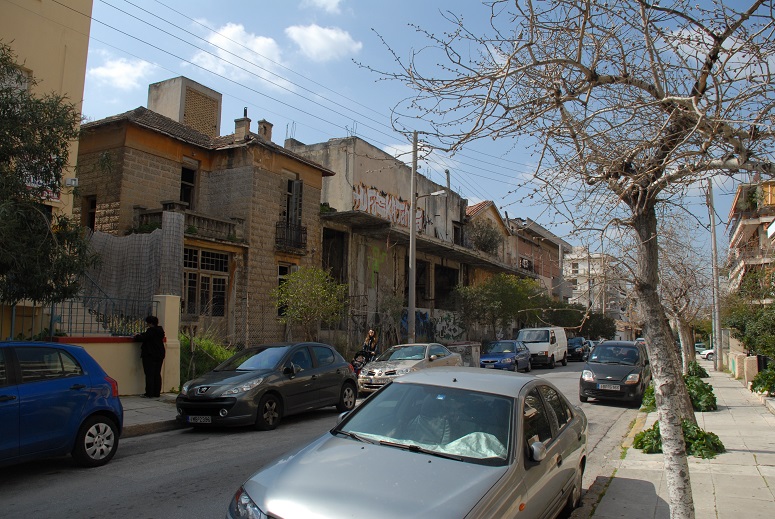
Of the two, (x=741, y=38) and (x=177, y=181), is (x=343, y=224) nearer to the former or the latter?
(x=177, y=181)

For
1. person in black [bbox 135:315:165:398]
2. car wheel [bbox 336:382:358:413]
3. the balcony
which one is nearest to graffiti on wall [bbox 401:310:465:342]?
the balcony

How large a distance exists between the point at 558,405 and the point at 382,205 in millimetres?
24955

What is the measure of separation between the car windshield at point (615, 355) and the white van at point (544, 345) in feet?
40.8

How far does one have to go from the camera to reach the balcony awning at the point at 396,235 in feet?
83.3

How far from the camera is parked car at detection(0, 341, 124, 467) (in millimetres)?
6418

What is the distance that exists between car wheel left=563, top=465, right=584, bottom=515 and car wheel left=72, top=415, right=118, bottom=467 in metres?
5.73

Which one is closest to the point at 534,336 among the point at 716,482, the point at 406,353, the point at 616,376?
the point at 616,376

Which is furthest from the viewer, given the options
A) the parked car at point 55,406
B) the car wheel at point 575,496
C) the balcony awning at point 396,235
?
the balcony awning at point 396,235

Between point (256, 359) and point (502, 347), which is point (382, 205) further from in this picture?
point (256, 359)

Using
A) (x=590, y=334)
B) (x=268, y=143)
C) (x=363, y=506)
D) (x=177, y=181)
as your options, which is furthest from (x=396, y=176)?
(x=590, y=334)

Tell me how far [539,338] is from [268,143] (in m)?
17.1

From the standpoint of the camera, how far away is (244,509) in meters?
3.64

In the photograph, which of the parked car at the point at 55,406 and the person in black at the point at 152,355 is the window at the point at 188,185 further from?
the parked car at the point at 55,406

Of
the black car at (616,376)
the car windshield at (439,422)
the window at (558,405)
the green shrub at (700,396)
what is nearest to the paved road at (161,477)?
the car windshield at (439,422)
